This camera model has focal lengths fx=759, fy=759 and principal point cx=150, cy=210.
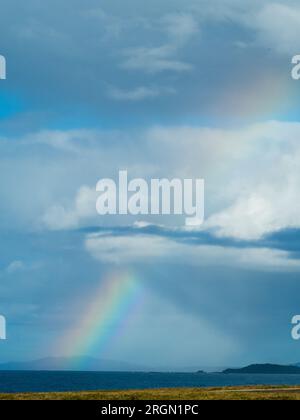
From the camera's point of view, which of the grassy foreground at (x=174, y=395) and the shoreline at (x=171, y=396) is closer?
the shoreline at (x=171, y=396)

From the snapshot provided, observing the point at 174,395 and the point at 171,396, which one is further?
the point at 174,395

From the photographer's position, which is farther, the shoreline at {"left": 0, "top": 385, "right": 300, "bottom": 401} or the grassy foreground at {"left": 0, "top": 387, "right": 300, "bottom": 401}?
→ the grassy foreground at {"left": 0, "top": 387, "right": 300, "bottom": 401}
